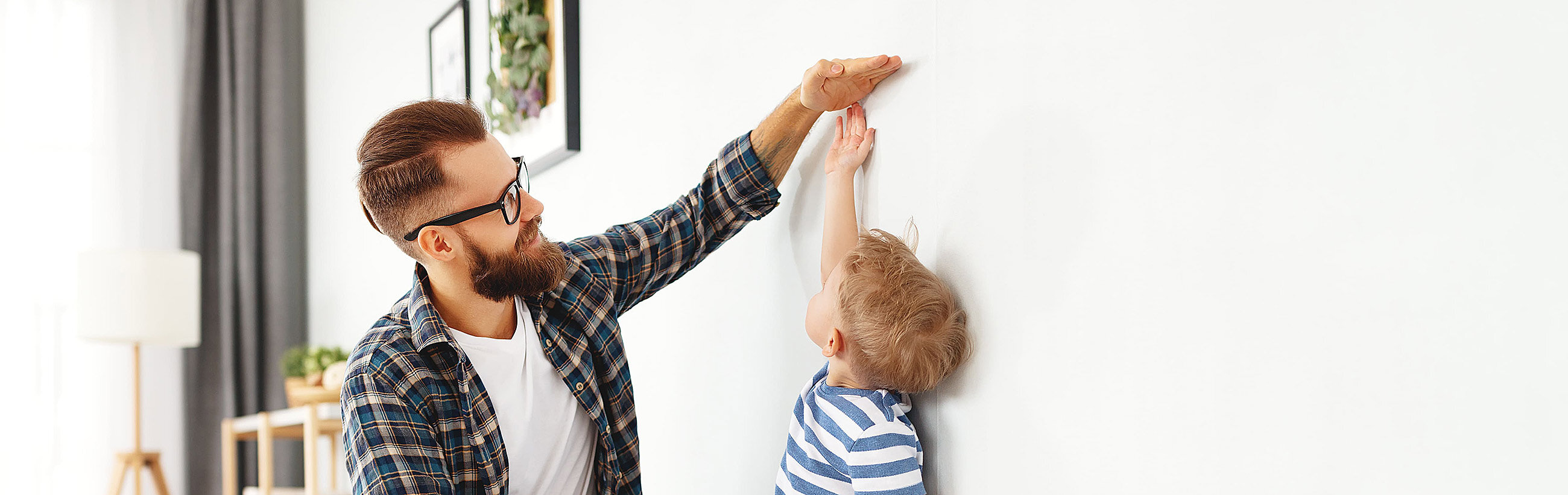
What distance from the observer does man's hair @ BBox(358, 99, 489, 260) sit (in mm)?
1057

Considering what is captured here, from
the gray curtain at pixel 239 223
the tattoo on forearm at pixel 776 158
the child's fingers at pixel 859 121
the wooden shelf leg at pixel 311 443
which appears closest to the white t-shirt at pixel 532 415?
the tattoo on forearm at pixel 776 158

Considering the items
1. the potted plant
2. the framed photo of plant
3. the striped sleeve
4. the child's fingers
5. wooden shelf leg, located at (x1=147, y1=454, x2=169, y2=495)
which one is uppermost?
the framed photo of plant

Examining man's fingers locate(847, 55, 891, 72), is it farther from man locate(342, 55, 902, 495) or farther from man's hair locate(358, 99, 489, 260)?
man's hair locate(358, 99, 489, 260)

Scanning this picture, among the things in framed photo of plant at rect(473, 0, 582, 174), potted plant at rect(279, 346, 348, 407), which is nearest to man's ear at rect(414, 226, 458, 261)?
framed photo of plant at rect(473, 0, 582, 174)

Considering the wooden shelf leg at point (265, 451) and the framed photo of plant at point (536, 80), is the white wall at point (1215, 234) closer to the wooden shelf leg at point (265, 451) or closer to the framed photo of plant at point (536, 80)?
the framed photo of plant at point (536, 80)

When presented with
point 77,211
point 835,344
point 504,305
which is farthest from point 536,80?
point 77,211

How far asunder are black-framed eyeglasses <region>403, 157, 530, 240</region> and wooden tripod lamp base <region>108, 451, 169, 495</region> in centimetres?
249

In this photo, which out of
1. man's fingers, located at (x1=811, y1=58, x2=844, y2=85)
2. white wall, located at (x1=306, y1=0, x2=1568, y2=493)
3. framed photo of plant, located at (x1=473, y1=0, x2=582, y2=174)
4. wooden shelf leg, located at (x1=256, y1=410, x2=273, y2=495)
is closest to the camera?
white wall, located at (x1=306, y1=0, x2=1568, y2=493)

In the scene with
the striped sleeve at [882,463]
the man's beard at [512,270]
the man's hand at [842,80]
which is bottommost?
the striped sleeve at [882,463]

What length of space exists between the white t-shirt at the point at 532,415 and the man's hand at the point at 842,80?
439mm

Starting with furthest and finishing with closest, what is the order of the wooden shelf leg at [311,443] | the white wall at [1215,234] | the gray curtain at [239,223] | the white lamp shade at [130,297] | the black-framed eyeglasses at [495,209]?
the gray curtain at [239,223]
the white lamp shade at [130,297]
the wooden shelf leg at [311,443]
the black-framed eyeglasses at [495,209]
the white wall at [1215,234]

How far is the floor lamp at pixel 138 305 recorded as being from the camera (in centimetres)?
284

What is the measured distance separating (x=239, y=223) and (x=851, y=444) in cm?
324

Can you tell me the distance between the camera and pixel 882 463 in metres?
0.87
